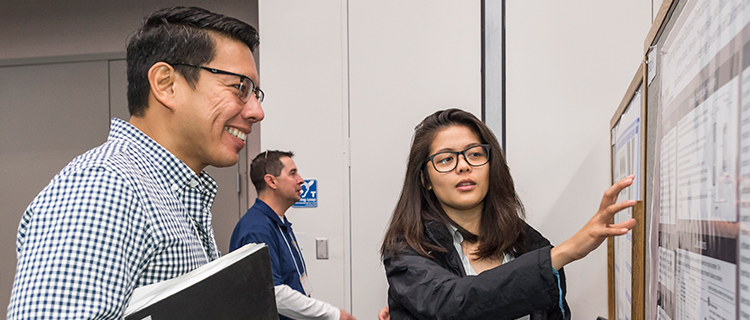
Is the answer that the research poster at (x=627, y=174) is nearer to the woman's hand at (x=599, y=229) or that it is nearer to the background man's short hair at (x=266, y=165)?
the woman's hand at (x=599, y=229)

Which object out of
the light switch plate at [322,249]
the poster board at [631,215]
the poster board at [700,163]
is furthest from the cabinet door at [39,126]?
the poster board at [700,163]

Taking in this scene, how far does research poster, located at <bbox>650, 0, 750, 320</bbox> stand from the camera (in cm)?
42

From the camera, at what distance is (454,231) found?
1.50 meters

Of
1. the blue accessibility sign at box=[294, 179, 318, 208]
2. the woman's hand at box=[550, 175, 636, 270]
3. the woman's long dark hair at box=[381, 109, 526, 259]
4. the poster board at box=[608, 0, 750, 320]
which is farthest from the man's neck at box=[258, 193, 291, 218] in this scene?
the poster board at box=[608, 0, 750, 320]

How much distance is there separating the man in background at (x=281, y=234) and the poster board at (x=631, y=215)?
46.9 inches

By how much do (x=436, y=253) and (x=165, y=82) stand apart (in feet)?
2.89

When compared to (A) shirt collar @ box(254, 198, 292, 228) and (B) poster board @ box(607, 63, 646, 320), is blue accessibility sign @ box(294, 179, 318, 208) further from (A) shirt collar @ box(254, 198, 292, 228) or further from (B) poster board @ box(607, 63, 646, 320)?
(B) poster board @ box(607, 63, 646, 320)

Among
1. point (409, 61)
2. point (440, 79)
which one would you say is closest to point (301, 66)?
point (409, 61)

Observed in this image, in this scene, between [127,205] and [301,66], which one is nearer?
[127,205]

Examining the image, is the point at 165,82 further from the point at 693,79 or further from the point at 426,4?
the point at 426,4

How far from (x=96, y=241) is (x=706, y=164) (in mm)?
774

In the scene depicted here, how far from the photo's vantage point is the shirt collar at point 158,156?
35.4 inches

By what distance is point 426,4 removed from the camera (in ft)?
8.00

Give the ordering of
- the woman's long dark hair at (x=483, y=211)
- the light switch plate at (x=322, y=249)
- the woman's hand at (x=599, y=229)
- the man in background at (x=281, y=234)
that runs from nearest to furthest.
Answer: the woman's hand at (x=599, y=229), the woman's long dark hair at (x=483, y=211), the man in background at (x=281, y=234), the light switch plate at (x=322, y=249)
